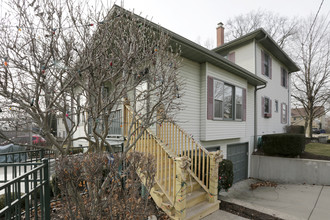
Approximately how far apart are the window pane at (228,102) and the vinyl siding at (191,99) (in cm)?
156

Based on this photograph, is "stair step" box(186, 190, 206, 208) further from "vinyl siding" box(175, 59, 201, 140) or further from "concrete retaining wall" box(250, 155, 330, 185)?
"concrete retaining wall" box(250, 155, 330, 185)

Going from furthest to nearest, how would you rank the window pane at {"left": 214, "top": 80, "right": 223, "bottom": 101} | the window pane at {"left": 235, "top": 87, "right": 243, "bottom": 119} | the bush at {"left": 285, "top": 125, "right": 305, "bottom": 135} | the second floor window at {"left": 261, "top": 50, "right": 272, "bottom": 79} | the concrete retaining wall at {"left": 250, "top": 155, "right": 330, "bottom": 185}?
1. the bush at {"left": 285, "top": 125, "right": 305, "bottom": 135}
2. the second floor window at {"left": 261, "top": 50, "right": 272, "bottom": 79}
3. the window pane at {"left": 235, "top": 87, "right": 243, "bottom": 119}
4. the concrete retaining wall at {"left": 250, "top": 155, "right": 330, "bottom": 185}
5. the window pane at {"left": 214, "top": 80, "right": 223, "bottom": 101}

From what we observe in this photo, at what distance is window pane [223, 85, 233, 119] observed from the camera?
721cm

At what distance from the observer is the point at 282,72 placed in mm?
13492

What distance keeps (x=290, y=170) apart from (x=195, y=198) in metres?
7.19

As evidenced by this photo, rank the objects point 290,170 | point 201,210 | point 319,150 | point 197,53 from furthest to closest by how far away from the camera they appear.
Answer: point 319,150 → point 290,170 → point 197,53 → point 201,210

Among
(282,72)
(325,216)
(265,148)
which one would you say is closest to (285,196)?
(325,216)

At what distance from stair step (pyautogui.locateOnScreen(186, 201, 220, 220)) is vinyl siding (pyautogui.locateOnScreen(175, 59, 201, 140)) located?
8.08ft

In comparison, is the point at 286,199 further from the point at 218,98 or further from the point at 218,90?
the point at 218,90

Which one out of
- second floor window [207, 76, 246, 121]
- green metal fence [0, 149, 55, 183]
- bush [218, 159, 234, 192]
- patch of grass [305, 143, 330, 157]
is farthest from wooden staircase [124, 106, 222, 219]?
patch of grass [305, 143, 330, 157]

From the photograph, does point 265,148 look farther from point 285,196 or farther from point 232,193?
point 232,193

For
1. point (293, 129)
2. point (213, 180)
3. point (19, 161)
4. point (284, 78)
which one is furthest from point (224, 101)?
point (293, 129)

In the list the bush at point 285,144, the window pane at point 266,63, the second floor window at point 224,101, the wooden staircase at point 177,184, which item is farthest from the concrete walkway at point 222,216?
the window pane at point 266,63

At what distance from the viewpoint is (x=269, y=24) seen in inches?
672
